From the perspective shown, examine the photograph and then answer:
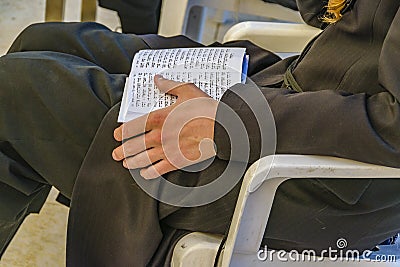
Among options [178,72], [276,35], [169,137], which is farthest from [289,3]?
[169,137]

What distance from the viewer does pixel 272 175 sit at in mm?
659

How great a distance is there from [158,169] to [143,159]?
22mm

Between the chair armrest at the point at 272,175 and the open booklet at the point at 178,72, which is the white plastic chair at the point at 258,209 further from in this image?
the open booklet at the point at 178,72

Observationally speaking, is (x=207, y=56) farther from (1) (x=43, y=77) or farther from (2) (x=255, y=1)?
(2) (x=255, y=1)

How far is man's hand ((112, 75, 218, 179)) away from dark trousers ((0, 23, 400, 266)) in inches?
0.7

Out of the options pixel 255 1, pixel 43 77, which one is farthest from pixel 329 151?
pixel 255 1

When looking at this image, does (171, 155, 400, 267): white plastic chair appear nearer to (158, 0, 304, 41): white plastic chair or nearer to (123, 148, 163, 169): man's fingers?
(123, 148, 163, 169): man's fingers

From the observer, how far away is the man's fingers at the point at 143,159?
0.75 meters

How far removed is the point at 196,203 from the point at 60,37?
355 millimetres

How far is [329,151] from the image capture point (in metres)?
0.69

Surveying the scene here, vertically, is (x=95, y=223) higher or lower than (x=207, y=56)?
lower

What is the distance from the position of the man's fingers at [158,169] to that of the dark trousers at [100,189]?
1 cm

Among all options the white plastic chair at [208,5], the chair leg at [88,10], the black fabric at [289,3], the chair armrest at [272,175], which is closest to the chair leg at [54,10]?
the chair leg at [88,10]

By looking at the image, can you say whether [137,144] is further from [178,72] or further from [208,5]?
[208,5]
